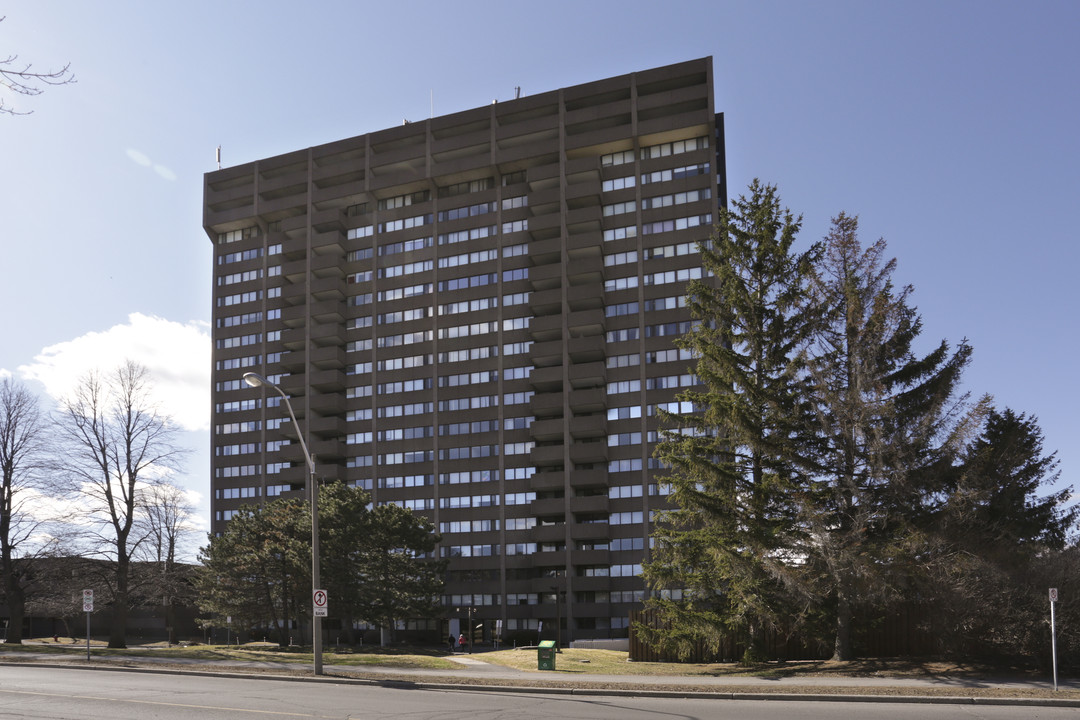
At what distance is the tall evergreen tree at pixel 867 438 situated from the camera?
84.4ft

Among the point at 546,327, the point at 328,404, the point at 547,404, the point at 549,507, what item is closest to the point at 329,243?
the point at 328,404

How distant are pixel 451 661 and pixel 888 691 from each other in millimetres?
15780

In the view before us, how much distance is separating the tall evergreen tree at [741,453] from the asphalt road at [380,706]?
8902 millimetres

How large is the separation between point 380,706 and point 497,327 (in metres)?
74.0

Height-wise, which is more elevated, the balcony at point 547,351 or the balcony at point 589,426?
the balcony at point 547,351

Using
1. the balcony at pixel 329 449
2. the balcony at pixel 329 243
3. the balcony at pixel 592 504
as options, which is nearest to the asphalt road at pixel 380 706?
the balcony at pixel 592 504

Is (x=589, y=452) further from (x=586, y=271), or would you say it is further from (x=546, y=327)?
(x=586, y=271)

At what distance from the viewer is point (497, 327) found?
90.9m

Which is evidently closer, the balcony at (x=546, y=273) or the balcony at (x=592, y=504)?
the balcony at (x=592, y=504)

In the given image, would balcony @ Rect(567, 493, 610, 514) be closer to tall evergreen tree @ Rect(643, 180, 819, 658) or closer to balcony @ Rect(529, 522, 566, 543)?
balcony @ Rect(529, 522, 566, 543)

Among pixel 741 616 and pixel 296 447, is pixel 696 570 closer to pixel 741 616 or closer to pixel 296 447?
pixel 741 616

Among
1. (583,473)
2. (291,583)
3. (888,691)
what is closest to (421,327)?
(583,473)

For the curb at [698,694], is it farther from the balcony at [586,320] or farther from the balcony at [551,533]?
the balcony at [586,320]

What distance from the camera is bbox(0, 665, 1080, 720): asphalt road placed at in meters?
16.2
